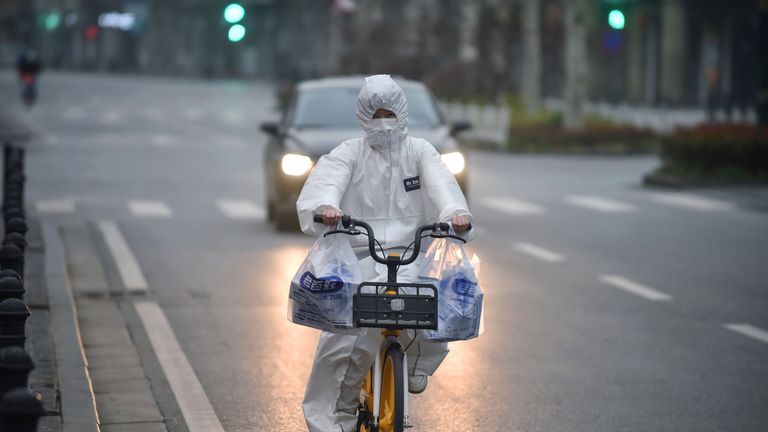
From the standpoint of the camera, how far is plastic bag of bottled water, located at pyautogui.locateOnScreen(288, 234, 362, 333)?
6258 millimetres

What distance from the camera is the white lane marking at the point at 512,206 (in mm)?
20438

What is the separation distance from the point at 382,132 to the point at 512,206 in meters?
14.8

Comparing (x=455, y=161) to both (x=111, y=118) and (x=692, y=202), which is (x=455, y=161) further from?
(x=111, y=118)

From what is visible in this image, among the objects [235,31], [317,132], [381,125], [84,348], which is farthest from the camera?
[235,31]

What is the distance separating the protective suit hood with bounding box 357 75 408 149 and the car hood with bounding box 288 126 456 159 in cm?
1003

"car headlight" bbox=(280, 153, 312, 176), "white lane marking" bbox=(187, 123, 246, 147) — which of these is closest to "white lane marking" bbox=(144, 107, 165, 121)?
"white lane marking" bbox=(187, 123, 246, 147)

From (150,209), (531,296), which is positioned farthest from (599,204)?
(531,296)

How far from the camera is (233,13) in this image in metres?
27.1

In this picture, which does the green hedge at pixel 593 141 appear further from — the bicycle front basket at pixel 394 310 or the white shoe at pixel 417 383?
the bicycle front basket at pixel 394 310

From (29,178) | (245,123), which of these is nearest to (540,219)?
(29,178)

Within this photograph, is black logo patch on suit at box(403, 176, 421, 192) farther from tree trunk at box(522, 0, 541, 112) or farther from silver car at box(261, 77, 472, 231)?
tree trunk at box(522, 0, 541, 112)

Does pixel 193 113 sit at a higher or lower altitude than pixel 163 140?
lower

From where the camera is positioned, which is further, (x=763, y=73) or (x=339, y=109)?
(x=763, y=73)

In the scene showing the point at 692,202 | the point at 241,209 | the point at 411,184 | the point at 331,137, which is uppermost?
the point at 411,184
